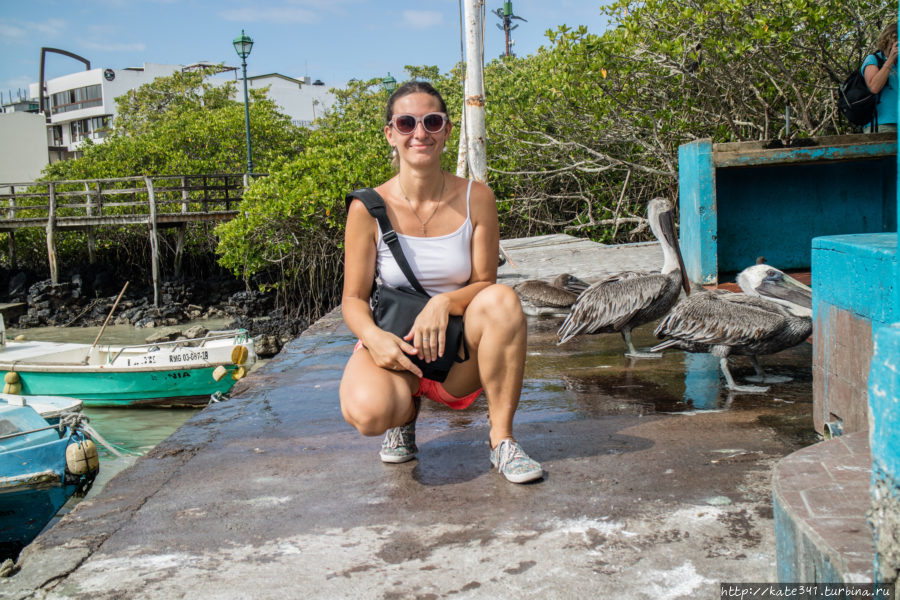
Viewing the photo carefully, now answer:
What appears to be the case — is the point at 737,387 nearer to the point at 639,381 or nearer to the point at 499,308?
the point at 639,381

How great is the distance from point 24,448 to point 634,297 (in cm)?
706

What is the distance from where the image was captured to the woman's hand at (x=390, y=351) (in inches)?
111

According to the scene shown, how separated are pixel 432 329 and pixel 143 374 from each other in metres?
12.4

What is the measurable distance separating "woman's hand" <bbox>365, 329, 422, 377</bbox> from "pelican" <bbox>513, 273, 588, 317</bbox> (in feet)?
12.6

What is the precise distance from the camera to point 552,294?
6691 mm

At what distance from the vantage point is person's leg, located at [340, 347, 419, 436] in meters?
2.83

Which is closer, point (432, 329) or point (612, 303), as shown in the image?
point (432, 329)

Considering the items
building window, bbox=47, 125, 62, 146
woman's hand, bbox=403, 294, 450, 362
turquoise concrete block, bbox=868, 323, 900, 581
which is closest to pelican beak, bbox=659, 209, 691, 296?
woman's hand, bbox=403, 294, 450, 362

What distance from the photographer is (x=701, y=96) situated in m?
11.3

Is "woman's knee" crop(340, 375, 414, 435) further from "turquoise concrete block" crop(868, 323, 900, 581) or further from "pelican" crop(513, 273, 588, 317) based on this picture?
"pelican" crop(513, 273, 588, 317)

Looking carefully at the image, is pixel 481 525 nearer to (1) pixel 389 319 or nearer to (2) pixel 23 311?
(1) pixel 389 319

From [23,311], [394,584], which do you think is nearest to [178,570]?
[394,584]

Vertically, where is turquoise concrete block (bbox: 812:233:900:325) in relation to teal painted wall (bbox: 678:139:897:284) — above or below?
below

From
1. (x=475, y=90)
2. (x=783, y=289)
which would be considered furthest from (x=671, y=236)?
(x=475, y=90)
